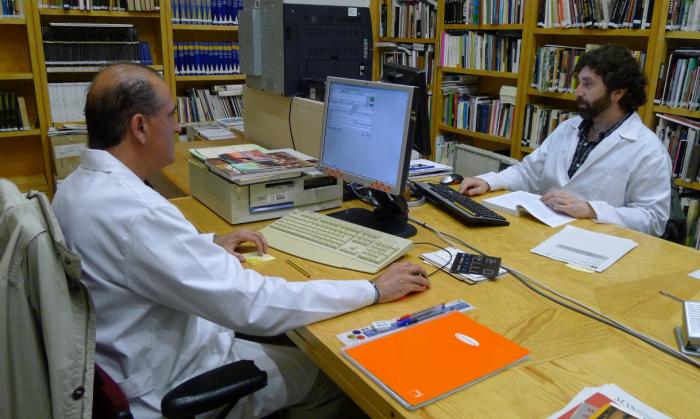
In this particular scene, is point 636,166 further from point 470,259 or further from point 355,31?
point 355,31

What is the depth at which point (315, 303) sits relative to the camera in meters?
1.19

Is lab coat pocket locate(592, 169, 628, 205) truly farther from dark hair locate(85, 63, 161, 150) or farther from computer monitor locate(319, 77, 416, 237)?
dark hair locate(85, 63, 161, 150)

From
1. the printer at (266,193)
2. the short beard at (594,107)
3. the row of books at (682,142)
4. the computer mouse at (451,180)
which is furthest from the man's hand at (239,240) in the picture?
the row of books at (682,142)

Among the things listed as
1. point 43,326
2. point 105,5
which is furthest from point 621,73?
point 105,5

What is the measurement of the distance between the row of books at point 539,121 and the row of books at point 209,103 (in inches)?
87.2

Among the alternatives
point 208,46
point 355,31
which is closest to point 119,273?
point 355,31

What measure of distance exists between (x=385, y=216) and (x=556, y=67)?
223cm

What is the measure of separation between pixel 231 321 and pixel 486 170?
2525mm

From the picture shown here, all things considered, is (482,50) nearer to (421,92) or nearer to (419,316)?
(421,92)

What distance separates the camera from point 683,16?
2777 mm

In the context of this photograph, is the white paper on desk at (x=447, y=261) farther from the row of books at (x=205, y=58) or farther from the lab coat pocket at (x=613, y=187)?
the row of books at (x=205, y=58)

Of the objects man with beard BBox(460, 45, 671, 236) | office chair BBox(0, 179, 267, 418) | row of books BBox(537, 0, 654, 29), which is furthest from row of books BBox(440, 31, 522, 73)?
office chair BBox(0, 179, 267, 418)

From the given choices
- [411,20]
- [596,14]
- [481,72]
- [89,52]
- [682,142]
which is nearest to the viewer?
[682,142]

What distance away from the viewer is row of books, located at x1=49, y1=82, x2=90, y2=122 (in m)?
3.74
